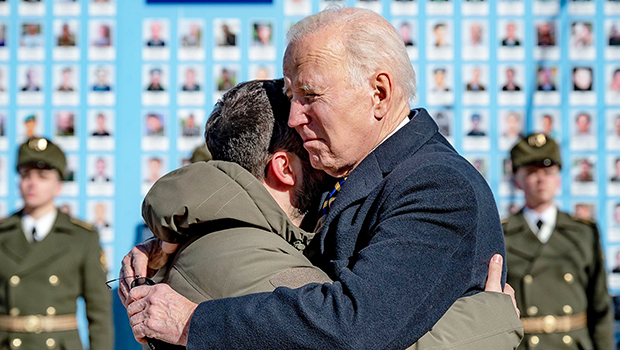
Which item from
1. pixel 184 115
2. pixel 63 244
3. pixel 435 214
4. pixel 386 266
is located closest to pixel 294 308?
pixel 386 266

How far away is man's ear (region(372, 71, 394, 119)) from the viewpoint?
1729 mm

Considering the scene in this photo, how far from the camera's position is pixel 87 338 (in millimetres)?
4441

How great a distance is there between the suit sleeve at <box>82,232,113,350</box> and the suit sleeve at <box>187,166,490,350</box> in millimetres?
2962

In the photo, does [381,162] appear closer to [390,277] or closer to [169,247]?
[390,277]

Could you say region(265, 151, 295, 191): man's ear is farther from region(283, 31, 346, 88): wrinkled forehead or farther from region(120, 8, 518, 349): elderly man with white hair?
region(283, 31, 346, 88): wrinkled forehead

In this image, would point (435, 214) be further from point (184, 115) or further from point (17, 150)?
point (17, 150)

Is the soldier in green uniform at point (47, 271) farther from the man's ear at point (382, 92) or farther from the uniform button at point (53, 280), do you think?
the man's ear at point (382, 92)

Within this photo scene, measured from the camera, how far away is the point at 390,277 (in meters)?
1.41

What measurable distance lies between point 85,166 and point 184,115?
0.70 meters

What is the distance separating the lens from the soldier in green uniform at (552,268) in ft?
13.7

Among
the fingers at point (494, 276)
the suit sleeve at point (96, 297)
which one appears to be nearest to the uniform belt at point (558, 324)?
the suit sleeve at point (96, 297)

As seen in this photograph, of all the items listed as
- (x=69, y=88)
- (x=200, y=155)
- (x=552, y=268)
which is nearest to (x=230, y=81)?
(x=200, y=155)

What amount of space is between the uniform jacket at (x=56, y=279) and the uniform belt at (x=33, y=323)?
26 mm

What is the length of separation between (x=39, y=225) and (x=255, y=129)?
3092mm
